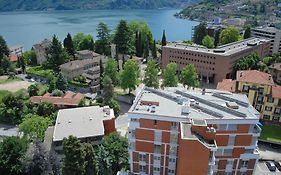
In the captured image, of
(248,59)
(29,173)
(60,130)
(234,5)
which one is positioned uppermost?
(234,5)

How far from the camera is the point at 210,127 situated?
18078mm

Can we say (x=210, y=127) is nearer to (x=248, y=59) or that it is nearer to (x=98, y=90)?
(x=98, y=90)

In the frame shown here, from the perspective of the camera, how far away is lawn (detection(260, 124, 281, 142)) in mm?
29812

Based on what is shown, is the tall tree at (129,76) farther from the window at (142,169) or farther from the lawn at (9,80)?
the window at (142,169)

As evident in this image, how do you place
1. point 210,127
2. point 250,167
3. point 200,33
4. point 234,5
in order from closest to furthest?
1. point 210,127
2. point 250,167
3. point 200,33
4. point 234,5

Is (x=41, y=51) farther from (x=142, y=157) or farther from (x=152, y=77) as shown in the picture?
(x=142, y=157)

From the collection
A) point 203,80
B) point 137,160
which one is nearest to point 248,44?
point 203,80

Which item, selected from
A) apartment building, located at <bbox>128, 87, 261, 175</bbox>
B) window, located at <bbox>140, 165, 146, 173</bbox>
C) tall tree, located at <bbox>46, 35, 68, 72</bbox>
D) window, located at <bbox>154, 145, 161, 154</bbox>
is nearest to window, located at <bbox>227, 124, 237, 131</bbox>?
apartment building, located at <bbox>128, 87, 261, 175</bbox>

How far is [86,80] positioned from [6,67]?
1799 cm

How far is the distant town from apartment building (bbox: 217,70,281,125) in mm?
105

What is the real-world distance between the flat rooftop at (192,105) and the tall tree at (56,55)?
31.8 m

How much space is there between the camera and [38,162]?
76.7ft

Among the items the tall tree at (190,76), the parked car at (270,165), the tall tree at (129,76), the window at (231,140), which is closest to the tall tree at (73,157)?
the window at (231,140)

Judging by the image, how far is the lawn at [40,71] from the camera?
49.2 metres
